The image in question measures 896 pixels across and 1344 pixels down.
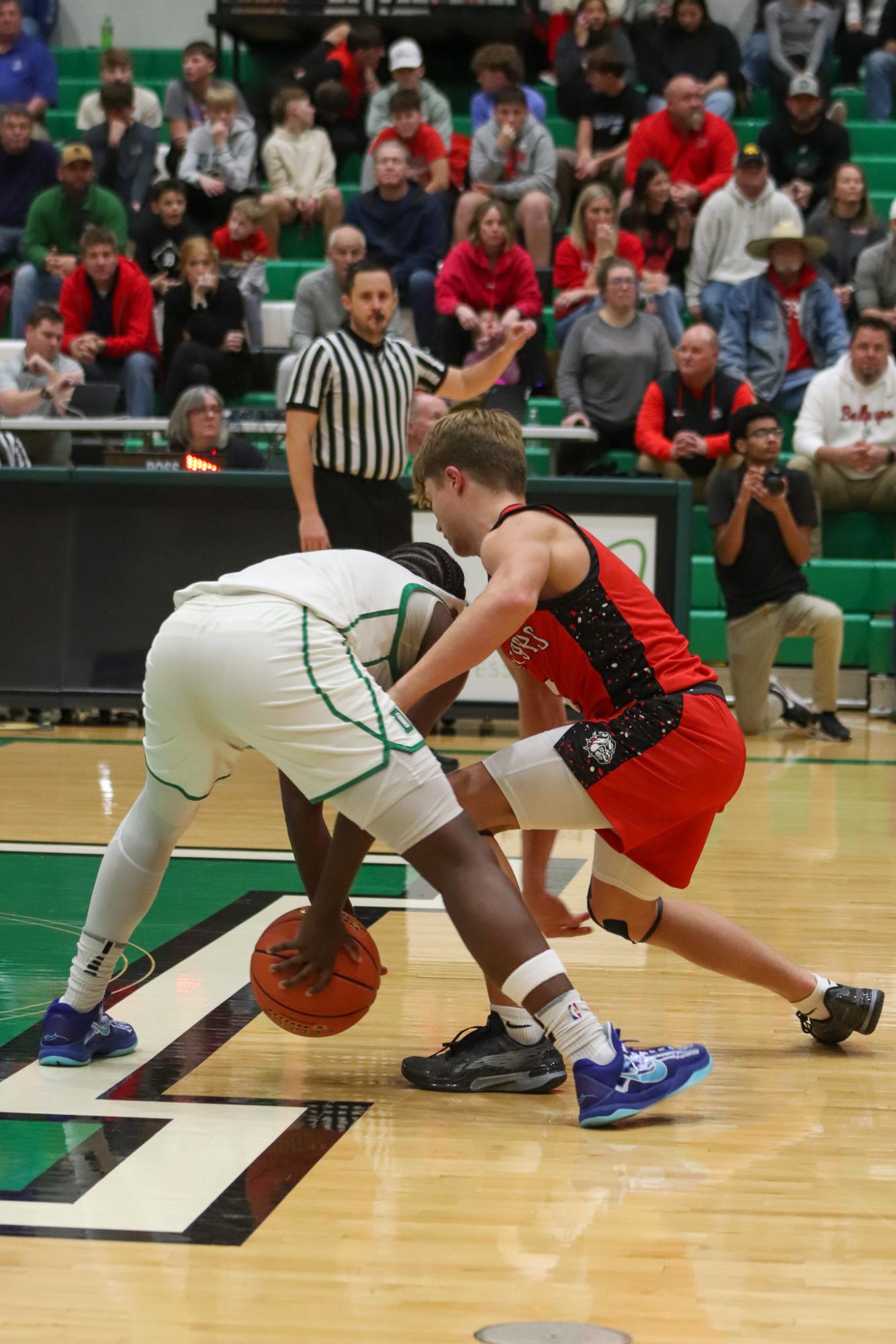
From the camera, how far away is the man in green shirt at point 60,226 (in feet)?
37.5

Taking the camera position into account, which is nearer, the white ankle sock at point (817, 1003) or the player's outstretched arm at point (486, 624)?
the player's outstretched arm at point (486, 624)

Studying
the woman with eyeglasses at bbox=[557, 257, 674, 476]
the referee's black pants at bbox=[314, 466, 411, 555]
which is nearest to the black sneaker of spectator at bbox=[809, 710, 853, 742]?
the woman with eyeglasses at bbox=[557, 257, 674, 476]

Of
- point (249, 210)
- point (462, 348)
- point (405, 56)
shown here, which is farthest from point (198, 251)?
point (405, 56)

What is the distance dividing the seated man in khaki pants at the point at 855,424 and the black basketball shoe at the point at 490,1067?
6.72 metres

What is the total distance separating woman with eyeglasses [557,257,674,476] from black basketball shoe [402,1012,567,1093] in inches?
271

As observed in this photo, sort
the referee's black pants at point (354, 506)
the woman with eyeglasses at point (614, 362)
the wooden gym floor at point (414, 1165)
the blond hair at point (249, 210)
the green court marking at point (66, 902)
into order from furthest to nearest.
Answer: the blond hair at point (249, 210) < the woman with eyeglasses at point (614, 362) < the referee's black pants at point (354, 506) < the green court marking at point (66, 902) < the wooden gym floor at point (414, 1165)

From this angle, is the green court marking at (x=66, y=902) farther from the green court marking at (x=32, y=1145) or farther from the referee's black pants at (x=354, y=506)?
the referee's black pants at (x=354, y=506)

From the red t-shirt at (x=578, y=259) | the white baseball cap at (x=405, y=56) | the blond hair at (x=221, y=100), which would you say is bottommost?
the red t-shirt at (x=578, y=259)

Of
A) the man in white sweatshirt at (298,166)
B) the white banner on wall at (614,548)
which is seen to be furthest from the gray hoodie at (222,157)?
the white banner on wall at (614,548)

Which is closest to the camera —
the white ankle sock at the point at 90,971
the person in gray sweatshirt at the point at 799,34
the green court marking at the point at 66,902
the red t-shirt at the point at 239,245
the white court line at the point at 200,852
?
the white ankle sock at the point at 90,971

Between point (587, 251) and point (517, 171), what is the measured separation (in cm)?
112

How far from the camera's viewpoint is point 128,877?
329 cm

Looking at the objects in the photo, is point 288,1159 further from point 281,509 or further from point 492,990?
point 281,509

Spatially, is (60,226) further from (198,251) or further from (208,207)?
(198,251)
